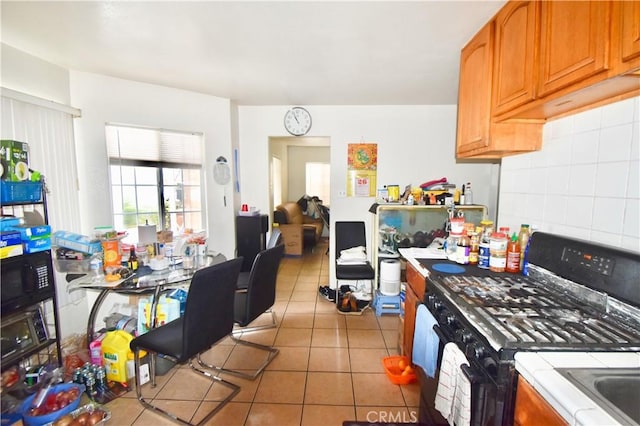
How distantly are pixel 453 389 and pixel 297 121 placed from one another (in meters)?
3.20

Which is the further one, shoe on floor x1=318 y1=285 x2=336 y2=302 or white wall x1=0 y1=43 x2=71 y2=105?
shoe on floor x1=318 y1=285 x2=336 y2=302

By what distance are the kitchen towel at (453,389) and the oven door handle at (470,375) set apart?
1.3 inches

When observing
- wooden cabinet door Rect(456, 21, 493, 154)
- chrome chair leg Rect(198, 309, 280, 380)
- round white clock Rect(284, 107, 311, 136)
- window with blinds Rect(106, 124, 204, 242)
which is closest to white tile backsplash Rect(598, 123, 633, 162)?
wooden cabinet door Rect(456, 21, 493, 154)

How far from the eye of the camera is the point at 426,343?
1.41 m

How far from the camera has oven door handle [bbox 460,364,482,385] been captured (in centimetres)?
95

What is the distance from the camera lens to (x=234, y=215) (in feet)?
11.7

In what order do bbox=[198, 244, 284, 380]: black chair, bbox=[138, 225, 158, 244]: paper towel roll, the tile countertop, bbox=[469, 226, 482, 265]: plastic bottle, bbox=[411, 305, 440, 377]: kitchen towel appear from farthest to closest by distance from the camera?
bbox=[138, 225, 158, 244]: paper towel roll
bbox=[198, 244, 284, 380]: black chair
bbox=[469, 226, 482, 265]: plastic bottle
bbox=[411, 305, 440, 377]: kitchen towel
the tile countertop

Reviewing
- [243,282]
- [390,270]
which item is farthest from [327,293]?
[243,282]

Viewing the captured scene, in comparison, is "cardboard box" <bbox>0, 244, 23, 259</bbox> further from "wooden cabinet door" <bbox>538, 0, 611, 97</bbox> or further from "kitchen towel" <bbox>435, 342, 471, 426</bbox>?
"wooden cabinet door" <bbox>538, 0, 611, 97</bbox>

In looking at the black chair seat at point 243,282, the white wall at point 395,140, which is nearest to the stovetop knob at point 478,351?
the black chair seat at point 243,282

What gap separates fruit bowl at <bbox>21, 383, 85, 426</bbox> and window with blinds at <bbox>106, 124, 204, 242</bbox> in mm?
1496

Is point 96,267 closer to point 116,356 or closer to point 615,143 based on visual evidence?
point 116,356

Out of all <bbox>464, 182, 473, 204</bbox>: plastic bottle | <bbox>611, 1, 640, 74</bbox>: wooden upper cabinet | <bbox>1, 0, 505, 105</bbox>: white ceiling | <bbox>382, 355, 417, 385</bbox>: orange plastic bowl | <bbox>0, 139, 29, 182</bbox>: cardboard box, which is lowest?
<bbox>382, 355, 417, 385</bbox>: orange plastic bowl

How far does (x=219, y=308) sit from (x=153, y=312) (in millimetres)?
665
